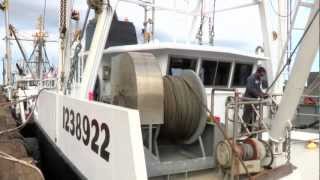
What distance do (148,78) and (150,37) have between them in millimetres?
5842

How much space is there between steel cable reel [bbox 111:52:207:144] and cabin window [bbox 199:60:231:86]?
2.61 meters

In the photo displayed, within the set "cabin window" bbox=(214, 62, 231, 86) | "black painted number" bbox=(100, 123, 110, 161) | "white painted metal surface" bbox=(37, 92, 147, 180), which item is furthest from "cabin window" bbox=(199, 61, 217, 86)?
"black painted number" bbox=(100, 123, 110, 161)

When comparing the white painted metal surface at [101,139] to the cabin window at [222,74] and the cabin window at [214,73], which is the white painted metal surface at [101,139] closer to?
the cabin window at [214,73]

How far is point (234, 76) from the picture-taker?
8.28 meters

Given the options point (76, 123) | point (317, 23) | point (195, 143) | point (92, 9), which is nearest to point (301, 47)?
point (317, 23)

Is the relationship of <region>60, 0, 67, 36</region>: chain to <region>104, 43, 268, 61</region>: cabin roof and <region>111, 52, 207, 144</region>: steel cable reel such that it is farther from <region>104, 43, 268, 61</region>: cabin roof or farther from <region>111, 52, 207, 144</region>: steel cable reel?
<region>111, 52, 207, 144</region>: steel cable reel

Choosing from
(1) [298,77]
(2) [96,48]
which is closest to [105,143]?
(1) [298,77]

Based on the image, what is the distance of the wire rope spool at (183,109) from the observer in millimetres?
4637

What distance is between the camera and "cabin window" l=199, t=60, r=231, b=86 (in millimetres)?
7664

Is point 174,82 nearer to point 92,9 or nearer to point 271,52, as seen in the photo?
point 92,9

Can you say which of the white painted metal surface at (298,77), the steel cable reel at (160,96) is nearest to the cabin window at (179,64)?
the steel cable reel at (160,96)

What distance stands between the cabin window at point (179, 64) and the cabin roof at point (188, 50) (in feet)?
0.44

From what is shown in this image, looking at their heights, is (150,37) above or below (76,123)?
above

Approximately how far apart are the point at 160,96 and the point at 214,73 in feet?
12.5
